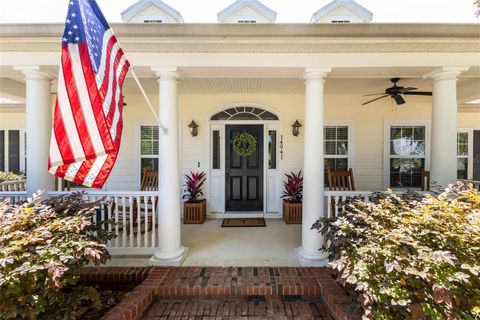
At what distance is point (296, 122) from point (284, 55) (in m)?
2.28

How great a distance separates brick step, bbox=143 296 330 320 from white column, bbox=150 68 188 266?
0.62 metres

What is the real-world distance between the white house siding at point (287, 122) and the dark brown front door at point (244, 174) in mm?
498

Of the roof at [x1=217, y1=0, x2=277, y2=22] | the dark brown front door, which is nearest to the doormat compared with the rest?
the dark brown front door

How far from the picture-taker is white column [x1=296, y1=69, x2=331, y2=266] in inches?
122

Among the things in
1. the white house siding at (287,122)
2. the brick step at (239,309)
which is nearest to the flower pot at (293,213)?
the white house siding at (287,122)

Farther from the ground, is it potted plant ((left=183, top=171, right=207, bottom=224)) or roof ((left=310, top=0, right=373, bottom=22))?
roof ((left=310, top=0, right=373, bottom=22))

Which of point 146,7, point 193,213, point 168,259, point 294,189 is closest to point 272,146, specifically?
point 294,189

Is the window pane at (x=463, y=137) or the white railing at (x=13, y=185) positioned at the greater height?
the window pane at (x=463, y=137)

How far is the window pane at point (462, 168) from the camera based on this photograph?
5.77 meters

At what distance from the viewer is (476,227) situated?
5.86ft

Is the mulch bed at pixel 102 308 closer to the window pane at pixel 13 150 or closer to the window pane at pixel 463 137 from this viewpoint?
the window pane at pixel 13 150

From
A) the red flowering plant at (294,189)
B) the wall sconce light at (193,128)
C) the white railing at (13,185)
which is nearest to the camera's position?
the white railing at (13,185)

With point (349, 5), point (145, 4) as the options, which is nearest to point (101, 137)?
point (145, 4)

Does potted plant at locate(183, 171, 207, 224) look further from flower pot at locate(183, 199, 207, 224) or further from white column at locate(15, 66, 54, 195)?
white column at locate(15, 66, 54, 195)
